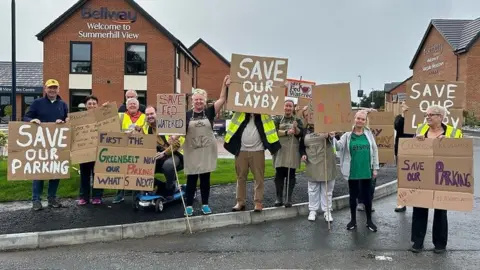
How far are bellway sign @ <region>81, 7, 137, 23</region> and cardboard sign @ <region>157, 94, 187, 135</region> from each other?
26.3 m

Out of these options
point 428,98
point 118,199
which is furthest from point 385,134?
point 118,199

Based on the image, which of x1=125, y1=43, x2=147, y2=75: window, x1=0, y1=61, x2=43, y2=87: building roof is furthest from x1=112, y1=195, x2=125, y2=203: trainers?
x1=0, y1=61, x2=43, y2=87: building roof

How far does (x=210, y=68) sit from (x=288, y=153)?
4336cm

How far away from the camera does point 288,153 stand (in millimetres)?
7574

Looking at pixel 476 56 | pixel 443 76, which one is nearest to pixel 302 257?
pixel 476 56

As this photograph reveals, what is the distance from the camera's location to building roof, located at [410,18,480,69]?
38.5 meters

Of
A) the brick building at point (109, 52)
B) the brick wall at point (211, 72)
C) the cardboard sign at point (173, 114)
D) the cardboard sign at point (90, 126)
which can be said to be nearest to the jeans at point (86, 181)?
the cardboard sign at point (90, 126)

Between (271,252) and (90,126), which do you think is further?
(90,126)

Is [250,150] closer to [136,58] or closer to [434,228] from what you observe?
[434,228]

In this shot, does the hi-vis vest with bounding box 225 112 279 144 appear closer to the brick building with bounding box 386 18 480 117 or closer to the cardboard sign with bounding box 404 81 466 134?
the cardboard sign with bounding box 404 81 466 134

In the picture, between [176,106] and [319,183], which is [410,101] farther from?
[176,106]

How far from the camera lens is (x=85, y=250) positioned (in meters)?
5.94

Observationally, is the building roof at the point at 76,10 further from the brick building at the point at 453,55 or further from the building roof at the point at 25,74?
the brick building at the point at 453,55

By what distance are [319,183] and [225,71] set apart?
4318 cm
